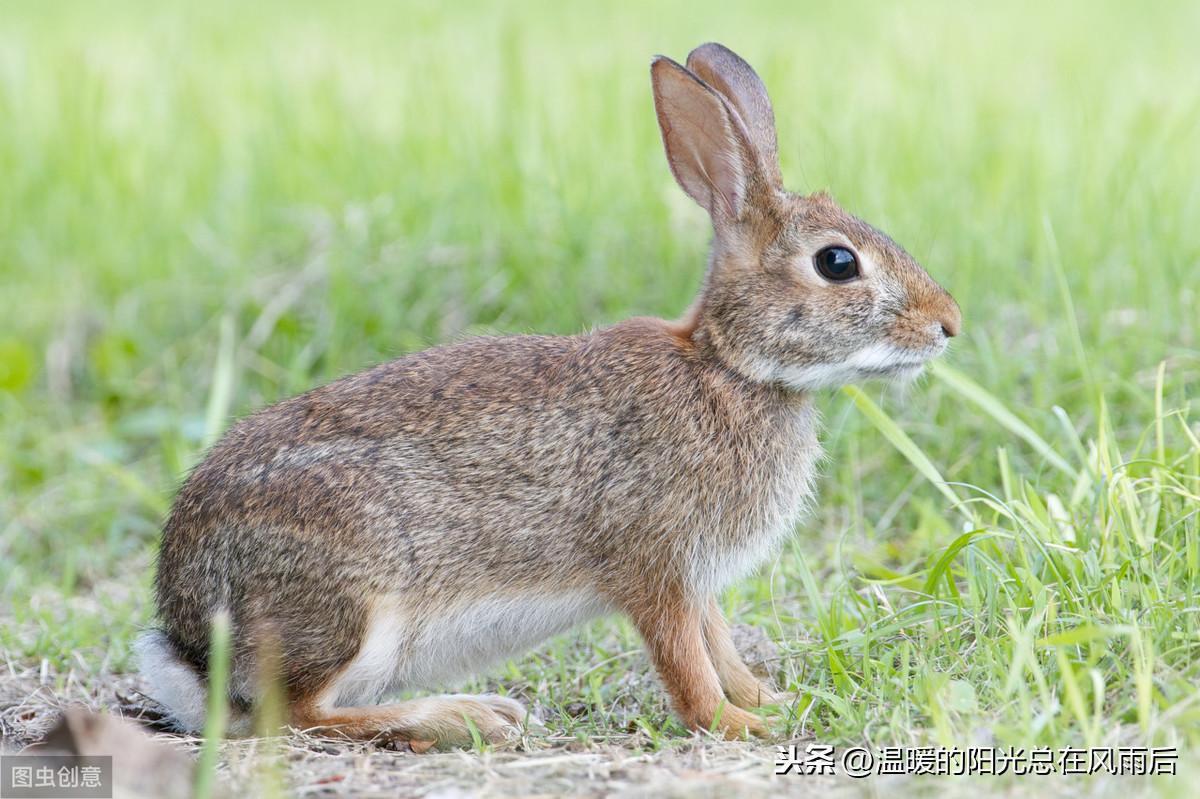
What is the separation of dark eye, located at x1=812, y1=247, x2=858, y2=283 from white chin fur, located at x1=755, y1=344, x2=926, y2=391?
0.69 ft

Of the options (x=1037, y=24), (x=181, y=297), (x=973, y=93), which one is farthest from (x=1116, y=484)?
(x=1037, y=24)

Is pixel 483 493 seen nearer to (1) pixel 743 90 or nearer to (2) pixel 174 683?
(2) pixel 174 683

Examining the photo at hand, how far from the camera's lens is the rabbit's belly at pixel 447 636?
3893 mm

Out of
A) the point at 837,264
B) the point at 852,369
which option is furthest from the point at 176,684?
the point at 837,264

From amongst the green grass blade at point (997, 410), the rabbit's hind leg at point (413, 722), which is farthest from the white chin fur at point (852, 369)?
the rabbit's hind leg at point (413, 722)

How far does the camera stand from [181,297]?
21.6 ft

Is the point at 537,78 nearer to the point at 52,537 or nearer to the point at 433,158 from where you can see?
the point at 433,158

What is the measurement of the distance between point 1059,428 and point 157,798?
10.3ft

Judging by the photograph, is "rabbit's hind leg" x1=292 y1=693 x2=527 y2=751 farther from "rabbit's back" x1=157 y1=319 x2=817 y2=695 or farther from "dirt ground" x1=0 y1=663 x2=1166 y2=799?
"rabbit's back" x1=157 y1=319 x2=817 y2=695

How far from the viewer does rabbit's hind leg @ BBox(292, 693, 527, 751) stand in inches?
151

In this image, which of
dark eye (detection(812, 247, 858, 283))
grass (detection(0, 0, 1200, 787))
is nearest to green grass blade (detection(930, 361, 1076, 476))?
grass (detection(0, 0, 1200, 787))

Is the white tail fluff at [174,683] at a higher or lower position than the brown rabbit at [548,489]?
lower

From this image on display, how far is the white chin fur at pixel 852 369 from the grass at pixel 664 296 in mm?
338

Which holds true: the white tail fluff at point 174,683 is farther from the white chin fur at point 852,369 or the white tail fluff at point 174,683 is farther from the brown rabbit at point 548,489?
the white chin fur at point 852,369
